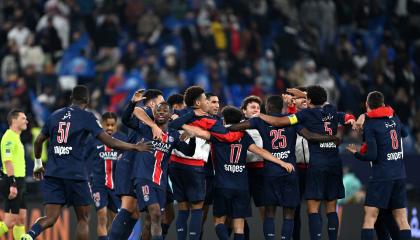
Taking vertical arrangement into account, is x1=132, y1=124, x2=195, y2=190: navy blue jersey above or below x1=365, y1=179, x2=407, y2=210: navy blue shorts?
above

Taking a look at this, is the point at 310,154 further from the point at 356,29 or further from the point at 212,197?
the point at 356,29

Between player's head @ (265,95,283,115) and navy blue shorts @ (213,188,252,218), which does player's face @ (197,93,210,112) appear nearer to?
player's head @ (265,95,283,115)

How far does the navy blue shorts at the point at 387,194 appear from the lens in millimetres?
14227

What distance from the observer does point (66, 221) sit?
709 inches

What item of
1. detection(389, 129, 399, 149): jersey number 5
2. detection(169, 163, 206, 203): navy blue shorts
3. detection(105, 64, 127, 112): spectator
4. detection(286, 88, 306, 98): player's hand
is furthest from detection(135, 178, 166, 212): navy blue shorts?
detection(105, 64, 127, 112): spectator

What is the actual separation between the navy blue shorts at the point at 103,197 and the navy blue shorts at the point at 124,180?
187cm

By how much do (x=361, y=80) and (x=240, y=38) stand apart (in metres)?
3.08

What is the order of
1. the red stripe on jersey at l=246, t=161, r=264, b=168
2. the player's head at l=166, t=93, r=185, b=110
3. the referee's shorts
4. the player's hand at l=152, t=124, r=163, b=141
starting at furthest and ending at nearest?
the referee's shorts, the player's head at l=166, t=93, r=185, b=110, the red stripe on jersey at l=246, t=161, r=264, b=168, the player's hand at l=152, t=124, r=163, b=141

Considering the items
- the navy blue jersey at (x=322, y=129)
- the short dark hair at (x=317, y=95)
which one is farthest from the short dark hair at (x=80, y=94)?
the short dark hair at (x=317, y=95)

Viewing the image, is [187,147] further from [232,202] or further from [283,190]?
[283,190]

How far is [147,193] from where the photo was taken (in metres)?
13.5

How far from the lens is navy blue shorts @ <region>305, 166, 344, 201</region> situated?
1447 cm

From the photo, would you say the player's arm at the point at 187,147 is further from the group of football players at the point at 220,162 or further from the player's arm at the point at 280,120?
the player's arm at the point at 280,120

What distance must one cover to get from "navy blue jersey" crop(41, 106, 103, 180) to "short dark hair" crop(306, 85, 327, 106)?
3.01 metres
